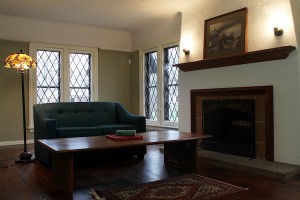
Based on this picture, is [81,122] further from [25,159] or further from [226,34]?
[226,34]

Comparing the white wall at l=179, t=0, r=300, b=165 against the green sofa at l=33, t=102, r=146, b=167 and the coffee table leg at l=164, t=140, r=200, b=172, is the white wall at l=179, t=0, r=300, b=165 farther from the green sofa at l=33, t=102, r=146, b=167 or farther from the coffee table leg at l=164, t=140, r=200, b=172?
the green sofa at l=33, t=102, r=146, b=167

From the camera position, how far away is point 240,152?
12.9ft

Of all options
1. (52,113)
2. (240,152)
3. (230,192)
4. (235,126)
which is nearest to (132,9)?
(52,113)

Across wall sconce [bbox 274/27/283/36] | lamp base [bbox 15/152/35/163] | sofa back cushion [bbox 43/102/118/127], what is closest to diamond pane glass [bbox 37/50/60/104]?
sofa back cushion [bbox 43/102/118/127]

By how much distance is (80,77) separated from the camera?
→ 6.32 m

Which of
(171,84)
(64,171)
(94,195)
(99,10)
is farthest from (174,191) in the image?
(99,10)

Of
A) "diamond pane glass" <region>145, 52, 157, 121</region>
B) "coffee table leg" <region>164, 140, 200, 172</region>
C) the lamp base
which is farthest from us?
"diamond pane glass" <region>145, 52, 157, 121</region>

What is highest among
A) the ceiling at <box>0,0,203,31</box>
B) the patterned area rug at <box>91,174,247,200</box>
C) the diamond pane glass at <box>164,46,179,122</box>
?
the ceiling at <box>0,0,203,31</box>

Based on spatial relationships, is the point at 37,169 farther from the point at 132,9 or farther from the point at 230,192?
the point at 132,9

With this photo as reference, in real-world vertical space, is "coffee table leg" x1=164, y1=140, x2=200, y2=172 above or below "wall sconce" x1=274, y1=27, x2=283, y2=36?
below

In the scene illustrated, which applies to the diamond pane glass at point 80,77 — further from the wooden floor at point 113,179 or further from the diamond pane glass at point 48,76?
the wooden floor at point 113,179

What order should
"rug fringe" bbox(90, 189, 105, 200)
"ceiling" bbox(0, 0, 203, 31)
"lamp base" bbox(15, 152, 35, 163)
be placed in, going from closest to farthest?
"rug fringe" bbox(90, 189, 105, 200), "lamp base" bbox(15, 152, 35, 163), "ceiling" bbox(0, 0, 203, 31)

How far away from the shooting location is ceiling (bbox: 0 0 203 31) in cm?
475

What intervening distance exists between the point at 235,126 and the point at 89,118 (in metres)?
2.16
